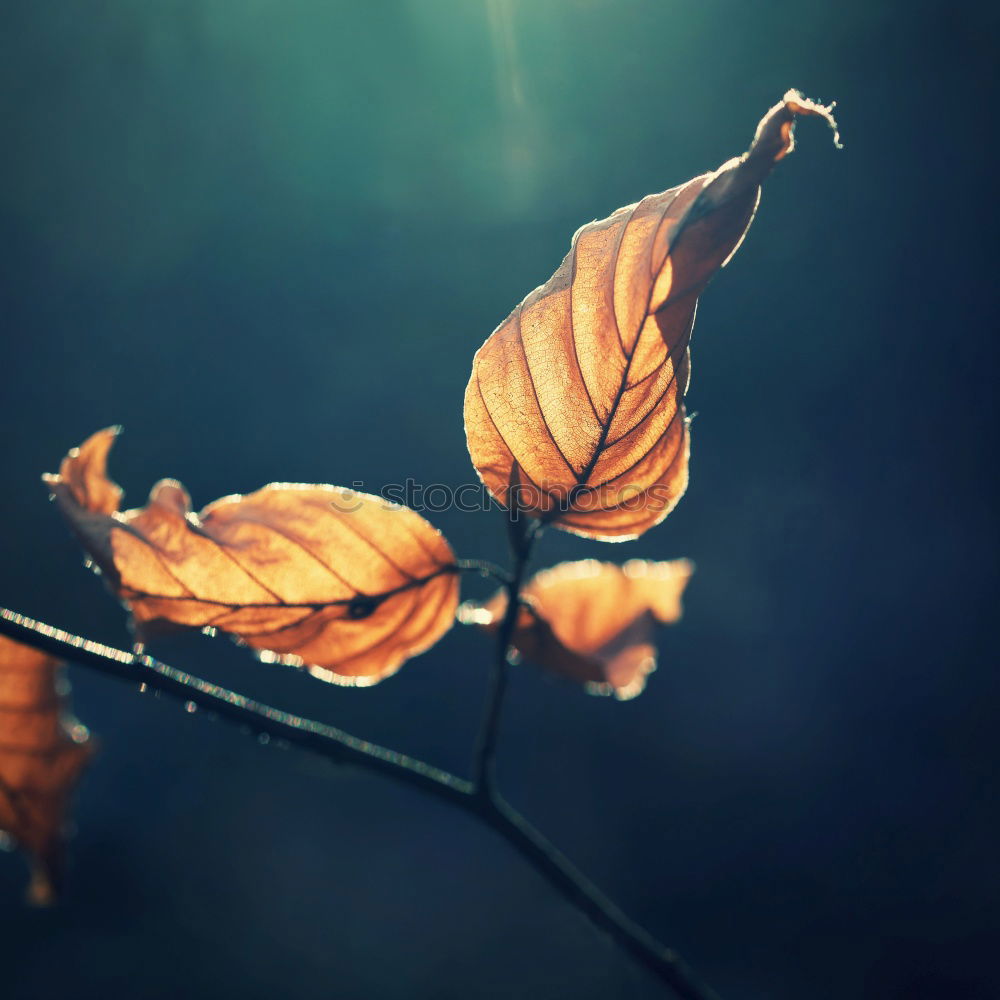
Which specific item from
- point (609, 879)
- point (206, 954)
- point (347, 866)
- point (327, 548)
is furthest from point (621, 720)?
point (327, 548)

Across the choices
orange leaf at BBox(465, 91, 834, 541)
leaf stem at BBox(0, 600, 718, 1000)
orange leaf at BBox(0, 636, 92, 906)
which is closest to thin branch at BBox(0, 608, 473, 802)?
leaf stem at BBox(0, 600, 718, 1000)

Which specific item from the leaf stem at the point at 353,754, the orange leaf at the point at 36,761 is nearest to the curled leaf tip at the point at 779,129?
the leaf stem at the point at 353,754

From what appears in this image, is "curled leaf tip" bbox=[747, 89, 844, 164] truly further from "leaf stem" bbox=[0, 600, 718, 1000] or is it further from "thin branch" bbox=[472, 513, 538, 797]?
"leaf stem" bbox=[0, 600, 718, 1000]

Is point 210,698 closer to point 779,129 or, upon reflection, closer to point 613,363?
point 613,363

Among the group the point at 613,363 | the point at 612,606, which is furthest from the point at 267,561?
the point at 612,606

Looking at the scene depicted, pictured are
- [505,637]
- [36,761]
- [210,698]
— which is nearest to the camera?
[210,698]

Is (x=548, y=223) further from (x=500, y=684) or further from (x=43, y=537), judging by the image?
(x=500, y=684)
